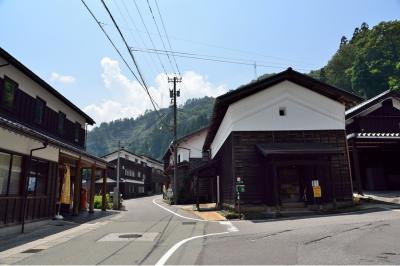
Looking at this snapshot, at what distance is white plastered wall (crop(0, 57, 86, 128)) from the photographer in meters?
14.3

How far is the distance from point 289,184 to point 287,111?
4.37 m

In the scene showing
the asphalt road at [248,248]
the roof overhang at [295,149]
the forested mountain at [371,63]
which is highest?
the forested mountain at [371,63]

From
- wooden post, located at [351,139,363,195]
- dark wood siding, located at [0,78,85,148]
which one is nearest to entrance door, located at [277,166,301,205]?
wooden post, located at [351,139,363,195]

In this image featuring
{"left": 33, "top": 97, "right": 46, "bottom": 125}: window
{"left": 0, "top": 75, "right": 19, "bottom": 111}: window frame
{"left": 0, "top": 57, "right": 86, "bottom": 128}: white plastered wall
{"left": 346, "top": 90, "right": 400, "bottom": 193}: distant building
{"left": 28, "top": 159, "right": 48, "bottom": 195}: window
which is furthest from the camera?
{"left": 346, "top": 90, "right": 400, "bottom": 193}: distant building

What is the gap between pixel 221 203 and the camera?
25.1 metres

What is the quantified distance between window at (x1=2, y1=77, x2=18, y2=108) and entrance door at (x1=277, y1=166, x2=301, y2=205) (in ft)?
46.2

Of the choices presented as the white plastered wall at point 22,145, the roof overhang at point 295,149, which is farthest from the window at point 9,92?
the roof overhang at point 295,149

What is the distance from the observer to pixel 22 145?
12828 millimetres

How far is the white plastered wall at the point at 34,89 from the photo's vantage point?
47.0ft

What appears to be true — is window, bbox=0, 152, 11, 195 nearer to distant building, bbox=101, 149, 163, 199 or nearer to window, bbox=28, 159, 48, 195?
window, bbox=28, 159, 48, 195

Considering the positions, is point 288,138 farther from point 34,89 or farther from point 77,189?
point 34,89

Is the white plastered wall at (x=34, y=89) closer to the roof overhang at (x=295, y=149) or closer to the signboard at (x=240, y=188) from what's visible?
the signboard at (x=240, y=188)

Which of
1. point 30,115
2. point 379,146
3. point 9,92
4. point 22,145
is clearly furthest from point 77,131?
point 379,146

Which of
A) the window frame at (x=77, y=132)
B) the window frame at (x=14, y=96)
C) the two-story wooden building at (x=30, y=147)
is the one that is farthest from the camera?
the window frame at (x=77, y=132)
